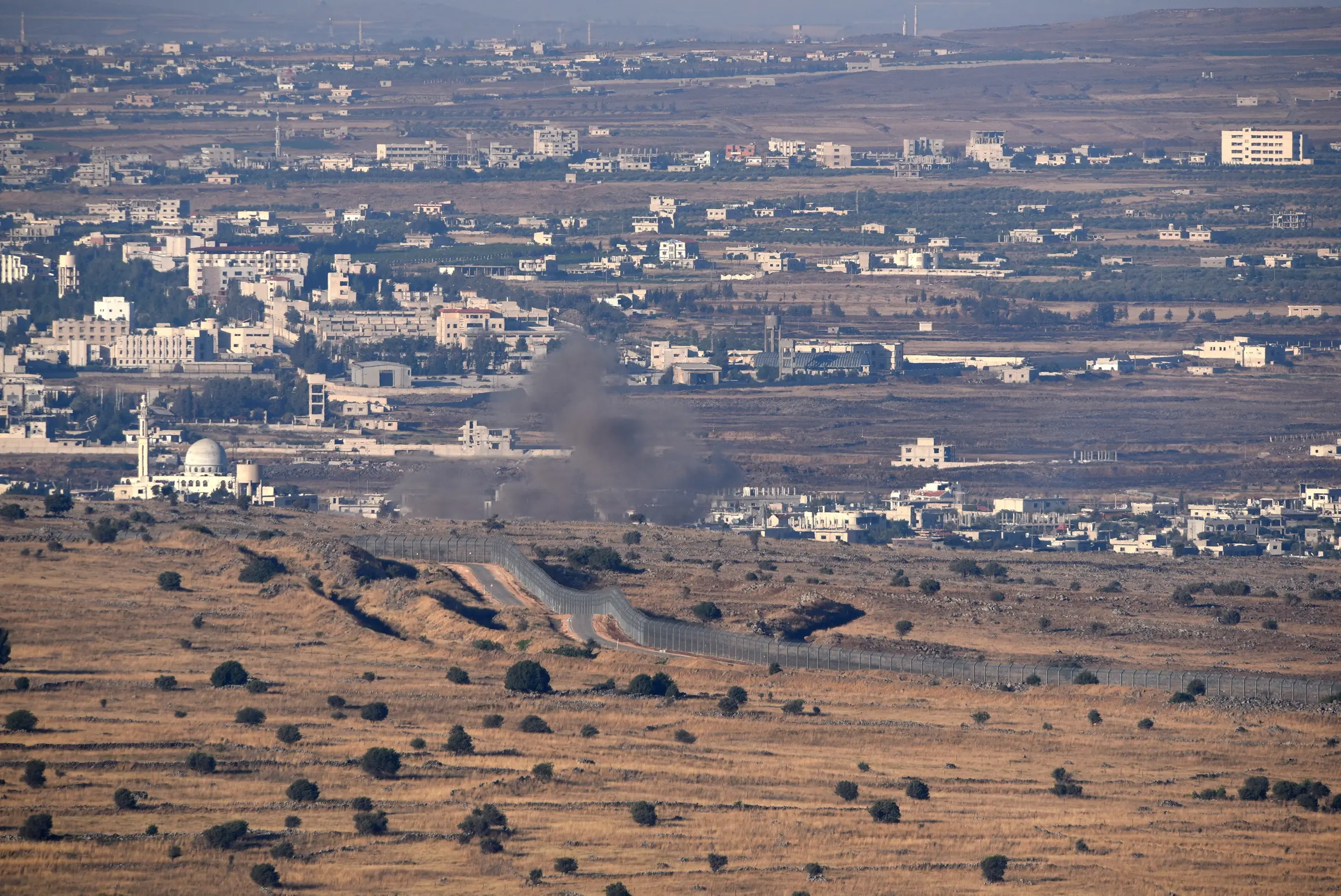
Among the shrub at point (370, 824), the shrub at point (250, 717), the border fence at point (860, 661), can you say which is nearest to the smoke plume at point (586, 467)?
the border fence at point (860, 661)

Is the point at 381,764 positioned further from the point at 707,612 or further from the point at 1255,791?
the point at 707,612

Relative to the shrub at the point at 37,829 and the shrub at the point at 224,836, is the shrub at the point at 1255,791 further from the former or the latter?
the shrub at the point at 37,829

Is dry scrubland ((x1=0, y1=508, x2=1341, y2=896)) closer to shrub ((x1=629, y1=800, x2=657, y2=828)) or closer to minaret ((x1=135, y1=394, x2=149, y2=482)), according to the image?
shrub ((x1=629, y1=800, x2=657, y2=828))

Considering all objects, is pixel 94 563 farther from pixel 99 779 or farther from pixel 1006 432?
pixel 1006 432

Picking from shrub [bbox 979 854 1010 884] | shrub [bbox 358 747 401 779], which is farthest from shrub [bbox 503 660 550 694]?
shrub [bbox 979 854 1010 884]

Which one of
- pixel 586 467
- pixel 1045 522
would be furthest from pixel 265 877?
pixel 586 467

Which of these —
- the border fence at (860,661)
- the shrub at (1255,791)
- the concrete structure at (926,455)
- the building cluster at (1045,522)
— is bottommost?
the concrete structure at (926,455)

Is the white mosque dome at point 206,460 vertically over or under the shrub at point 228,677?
under

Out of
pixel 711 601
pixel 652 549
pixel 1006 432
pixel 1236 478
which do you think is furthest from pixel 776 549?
pixel 1006 432
